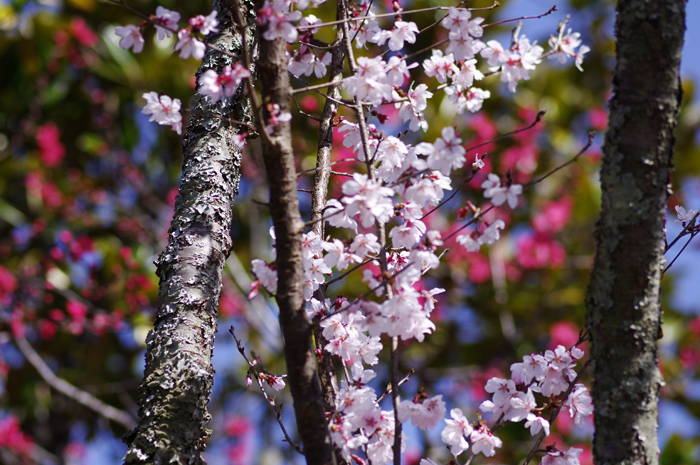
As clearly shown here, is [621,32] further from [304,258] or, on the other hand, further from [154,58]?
[154,58]

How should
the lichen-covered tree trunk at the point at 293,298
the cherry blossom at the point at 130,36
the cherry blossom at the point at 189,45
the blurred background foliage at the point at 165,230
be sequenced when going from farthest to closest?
the blurred background foliage at the point at 165,230
the cherry blossom at the point at 130,36
the cherry blossom at the point at 189,45
the lichen-covered tree trunk at the point at 293,298

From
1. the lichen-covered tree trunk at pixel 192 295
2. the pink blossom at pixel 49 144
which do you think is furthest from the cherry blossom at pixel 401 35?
the pink blossom at pixel 49 144

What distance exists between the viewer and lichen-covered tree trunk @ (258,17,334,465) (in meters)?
1.04

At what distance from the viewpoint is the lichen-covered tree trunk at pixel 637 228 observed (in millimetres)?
1057

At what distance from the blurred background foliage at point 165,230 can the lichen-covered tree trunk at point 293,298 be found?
3330 mm

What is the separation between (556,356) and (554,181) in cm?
498

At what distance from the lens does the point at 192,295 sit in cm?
139

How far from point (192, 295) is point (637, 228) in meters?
0.99

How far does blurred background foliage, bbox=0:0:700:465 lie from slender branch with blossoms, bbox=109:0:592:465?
121 inches

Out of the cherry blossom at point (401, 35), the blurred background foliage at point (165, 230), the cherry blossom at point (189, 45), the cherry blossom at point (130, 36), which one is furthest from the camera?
the blurred background foliage at point (165, 230)

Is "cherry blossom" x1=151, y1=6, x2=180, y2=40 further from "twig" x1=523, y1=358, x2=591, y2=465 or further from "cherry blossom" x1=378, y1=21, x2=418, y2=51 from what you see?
"twig" x1=523, y1=358, x2=591, y2=465

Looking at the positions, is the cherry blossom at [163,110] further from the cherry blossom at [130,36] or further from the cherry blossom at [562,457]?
the cherry blossom at [562,457]

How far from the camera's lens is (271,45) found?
3.65 feet

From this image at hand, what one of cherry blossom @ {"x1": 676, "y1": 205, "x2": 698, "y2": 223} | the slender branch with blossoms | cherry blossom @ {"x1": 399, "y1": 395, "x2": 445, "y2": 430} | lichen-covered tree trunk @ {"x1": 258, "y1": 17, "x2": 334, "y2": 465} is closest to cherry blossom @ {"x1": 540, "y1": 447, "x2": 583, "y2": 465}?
the slender branch with blossoms
